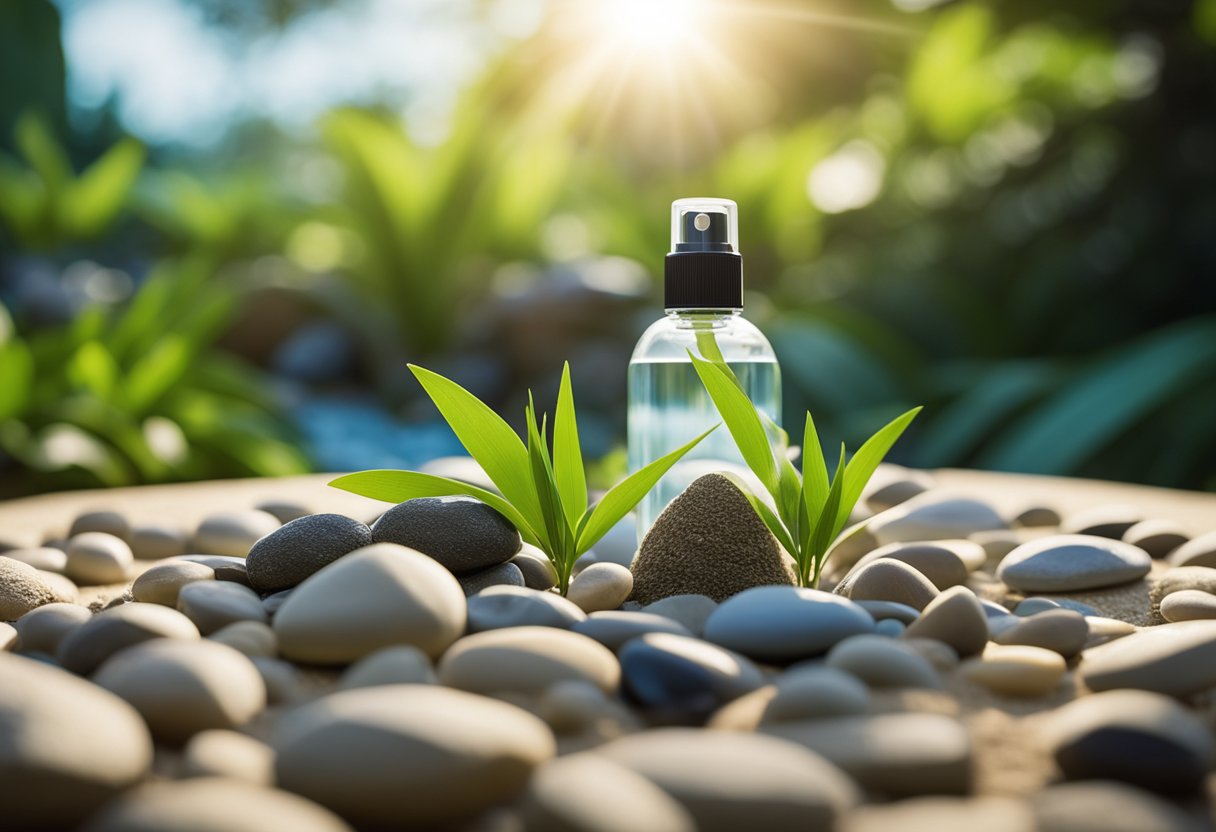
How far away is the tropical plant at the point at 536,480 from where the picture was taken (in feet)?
4.55

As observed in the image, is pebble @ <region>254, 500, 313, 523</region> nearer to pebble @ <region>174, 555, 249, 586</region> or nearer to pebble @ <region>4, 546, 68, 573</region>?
pebble @ <region>4, 546, 68, 573</region>

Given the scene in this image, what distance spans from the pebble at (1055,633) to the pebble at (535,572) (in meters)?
0.61

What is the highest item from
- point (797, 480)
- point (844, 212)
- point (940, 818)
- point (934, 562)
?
point (844, 212)

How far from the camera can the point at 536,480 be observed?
1382 millimetres

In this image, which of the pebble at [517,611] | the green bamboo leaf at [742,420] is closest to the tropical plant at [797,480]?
the green bamboo leaf at [742,420]

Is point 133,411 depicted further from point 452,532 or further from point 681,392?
point 452,532

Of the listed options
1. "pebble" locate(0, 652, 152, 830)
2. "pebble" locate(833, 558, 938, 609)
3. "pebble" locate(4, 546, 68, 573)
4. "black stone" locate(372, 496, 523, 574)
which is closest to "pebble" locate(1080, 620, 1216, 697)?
"pebble" locate(833, 558, 938, 609)

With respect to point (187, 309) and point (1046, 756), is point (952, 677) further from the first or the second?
point (187, 309)

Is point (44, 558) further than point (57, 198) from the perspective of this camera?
No

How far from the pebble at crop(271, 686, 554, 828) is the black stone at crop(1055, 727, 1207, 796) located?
17.6 inches

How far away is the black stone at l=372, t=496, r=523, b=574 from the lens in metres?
1.34

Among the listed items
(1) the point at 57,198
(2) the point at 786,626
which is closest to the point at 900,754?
(2) the point at 786,626

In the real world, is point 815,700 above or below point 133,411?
below

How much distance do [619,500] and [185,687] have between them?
2.06ft
